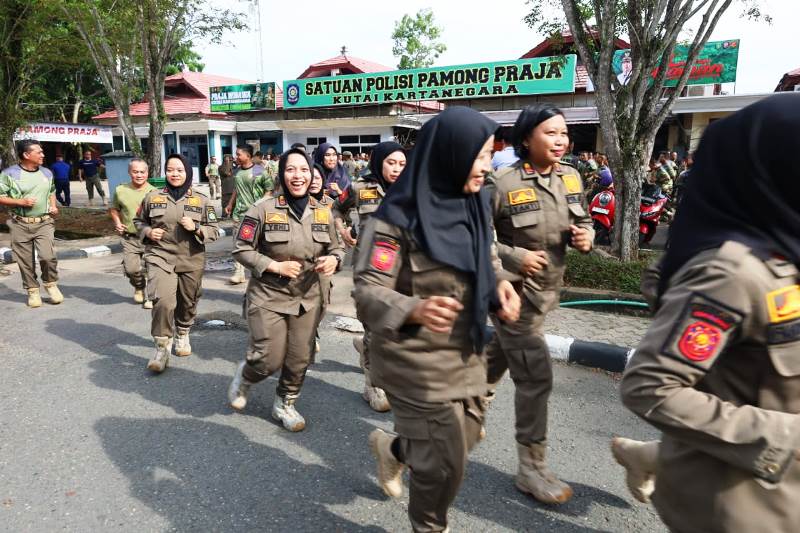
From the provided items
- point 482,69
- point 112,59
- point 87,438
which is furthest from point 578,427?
point 482,69

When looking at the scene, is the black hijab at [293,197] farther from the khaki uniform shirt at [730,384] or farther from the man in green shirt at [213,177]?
the man in green shirt at [213,177]

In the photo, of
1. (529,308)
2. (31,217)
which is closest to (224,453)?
(529,308)

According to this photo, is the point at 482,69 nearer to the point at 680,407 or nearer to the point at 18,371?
the point at 18,371

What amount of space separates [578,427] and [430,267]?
83.2 inches

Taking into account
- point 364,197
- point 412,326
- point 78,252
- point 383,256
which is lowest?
point 78,252

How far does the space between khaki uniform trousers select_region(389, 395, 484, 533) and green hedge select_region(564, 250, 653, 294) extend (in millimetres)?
4585

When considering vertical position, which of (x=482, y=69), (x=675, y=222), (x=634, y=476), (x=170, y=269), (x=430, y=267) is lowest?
(x=634, y=476)

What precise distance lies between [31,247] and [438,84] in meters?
18.0

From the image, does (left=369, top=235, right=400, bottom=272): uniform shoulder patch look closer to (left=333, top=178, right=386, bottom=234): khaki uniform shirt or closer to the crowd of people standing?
the crowd of people standing

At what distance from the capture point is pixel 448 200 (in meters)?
2.15

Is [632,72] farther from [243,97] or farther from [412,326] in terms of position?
[243,97]

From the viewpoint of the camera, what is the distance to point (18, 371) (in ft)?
15.4

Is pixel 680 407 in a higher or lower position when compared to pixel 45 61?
lower

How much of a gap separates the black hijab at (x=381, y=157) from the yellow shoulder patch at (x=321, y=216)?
1109mm
